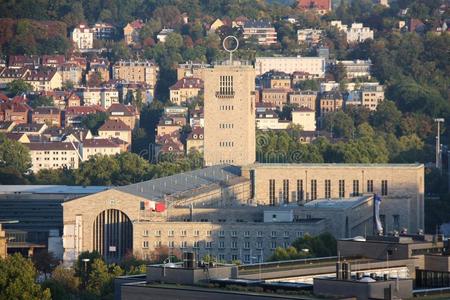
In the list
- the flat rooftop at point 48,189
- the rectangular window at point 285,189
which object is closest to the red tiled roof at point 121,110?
the flat rooftop at point 48,189

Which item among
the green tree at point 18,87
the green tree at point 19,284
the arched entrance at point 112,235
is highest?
the green tree at point 18,87

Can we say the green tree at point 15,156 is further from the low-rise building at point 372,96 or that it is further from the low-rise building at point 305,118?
the low-rise building at point 372,96

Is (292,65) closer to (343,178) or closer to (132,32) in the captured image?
(132,32)

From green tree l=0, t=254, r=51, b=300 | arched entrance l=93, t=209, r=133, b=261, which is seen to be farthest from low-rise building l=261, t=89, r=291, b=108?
green tree l=0, t=254, r=51, b=300

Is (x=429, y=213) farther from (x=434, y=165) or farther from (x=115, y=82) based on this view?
(x=115, y=82)

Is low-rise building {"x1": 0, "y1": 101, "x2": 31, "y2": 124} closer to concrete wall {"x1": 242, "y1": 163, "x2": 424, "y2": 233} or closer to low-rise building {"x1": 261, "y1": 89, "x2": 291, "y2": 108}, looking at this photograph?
low-rise building {"x1": 261, "y1": 89, "x2": 291, "y2": 108}

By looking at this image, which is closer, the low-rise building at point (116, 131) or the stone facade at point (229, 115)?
the stone facade at point (229, 115)

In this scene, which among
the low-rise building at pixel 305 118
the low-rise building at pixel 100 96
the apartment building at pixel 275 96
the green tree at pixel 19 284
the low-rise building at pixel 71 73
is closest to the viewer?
the green tree at pixel 19 284
